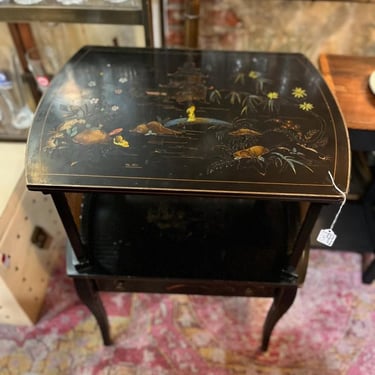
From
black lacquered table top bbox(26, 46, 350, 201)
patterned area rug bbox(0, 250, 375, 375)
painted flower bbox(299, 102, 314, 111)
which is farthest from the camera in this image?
patterned area rug bbox(0, 250, 375, 375)

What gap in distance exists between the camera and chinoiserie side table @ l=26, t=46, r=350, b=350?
31.0 inches

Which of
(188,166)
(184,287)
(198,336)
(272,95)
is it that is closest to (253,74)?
(272,95)

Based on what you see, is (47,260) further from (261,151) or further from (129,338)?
(261,151)

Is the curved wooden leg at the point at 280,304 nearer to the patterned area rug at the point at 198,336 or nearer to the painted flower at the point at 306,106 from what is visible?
the patterned area rug at the point at 198,336

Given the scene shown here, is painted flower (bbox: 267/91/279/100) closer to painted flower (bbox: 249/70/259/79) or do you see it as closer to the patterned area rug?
painted flower (bbox: 249/70/259/79)

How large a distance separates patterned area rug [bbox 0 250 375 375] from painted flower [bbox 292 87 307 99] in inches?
30.1

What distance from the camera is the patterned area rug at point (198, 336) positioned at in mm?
1256

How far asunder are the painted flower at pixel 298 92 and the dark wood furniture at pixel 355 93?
131 mm

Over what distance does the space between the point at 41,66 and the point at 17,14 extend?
282 mm

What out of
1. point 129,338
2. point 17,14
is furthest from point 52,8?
point 129,338

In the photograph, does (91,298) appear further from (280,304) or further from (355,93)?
(355,93)

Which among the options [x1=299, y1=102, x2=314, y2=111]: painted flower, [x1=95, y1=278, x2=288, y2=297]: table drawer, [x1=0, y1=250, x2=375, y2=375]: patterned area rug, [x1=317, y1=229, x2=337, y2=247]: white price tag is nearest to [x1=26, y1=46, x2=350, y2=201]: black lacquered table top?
[x1=299, y1=102, x2=314, y2=111]: painted flower

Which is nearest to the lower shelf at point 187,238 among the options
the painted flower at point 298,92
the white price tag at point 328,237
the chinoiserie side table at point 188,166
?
the chinoiserie side table at point 188,166

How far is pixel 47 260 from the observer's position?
1.43 metres
